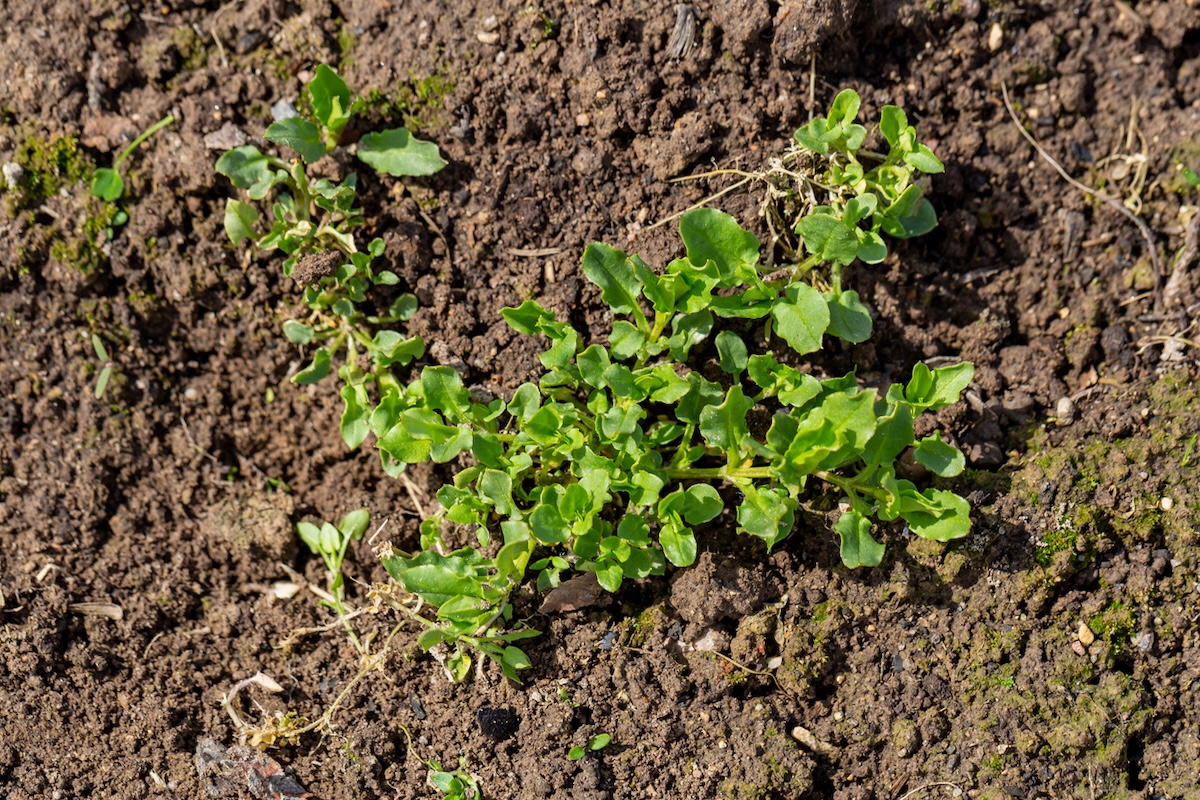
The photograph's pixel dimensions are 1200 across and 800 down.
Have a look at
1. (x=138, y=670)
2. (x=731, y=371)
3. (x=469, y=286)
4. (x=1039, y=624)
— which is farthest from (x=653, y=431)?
(x=138, y=670)

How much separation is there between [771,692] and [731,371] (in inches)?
36.0

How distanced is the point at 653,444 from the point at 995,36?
5.78 feet

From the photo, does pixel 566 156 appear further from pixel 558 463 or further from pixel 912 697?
pixel 912 697

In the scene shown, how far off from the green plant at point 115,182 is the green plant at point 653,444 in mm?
1136

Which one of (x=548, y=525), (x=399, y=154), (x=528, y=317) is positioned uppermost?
(x=399, y=154)

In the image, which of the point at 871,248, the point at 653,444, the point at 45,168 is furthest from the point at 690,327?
the point at 45,168

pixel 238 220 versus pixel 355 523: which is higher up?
pixel 238 220

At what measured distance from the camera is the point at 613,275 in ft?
8.62

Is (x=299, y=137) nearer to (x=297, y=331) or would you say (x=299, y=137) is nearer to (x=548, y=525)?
(x=297, y=331)

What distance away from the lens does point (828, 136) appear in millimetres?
2650

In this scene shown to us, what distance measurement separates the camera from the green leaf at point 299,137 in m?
2.78

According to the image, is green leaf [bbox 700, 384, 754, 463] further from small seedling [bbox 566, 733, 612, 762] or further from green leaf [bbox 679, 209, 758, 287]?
small seedling [bbox 566, 733, 612, 762]

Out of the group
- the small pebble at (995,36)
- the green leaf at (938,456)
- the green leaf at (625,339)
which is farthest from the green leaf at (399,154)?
the small pebble at (995,36)

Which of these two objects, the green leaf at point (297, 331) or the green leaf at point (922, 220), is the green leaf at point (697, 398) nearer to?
the green leaf at point (922, 220)
